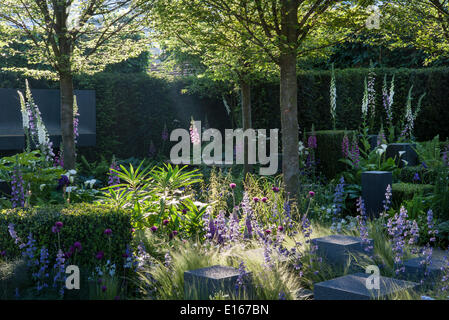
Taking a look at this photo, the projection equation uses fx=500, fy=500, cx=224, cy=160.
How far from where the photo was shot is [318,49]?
22.0 ft

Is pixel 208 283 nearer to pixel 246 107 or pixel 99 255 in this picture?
pixel 99 255

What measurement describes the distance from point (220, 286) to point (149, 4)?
508cm

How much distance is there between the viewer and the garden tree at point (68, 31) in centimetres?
693

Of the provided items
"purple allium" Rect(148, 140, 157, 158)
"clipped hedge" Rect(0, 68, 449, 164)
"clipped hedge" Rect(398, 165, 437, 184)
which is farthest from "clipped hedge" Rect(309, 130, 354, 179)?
"purple allium" Rect(148, 140, 157, 158)

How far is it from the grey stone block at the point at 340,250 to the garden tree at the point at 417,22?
323 cm

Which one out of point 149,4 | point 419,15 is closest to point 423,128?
point 419,15

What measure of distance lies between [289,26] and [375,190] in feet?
8.01

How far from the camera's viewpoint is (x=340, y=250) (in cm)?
412

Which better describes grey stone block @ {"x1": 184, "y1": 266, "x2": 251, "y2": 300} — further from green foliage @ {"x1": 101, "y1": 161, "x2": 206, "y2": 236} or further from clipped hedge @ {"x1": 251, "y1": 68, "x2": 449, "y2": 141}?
clipped hedge @ {"x1": 251, "y1": 68, "x2": 449, "y2": 141}

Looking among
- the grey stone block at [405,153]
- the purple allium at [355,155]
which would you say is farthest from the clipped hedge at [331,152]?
the grey stone block at [405,153]

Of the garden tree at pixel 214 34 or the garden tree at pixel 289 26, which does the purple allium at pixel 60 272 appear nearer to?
the garden tree at pixel 289 26

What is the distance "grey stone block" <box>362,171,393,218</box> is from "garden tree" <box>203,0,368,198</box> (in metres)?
1.14

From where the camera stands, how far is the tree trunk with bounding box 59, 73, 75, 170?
7.38 meters

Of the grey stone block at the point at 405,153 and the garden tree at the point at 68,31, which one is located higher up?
the garden tree at the point at 68,31
